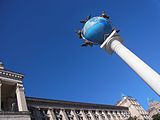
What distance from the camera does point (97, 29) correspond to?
1393cm

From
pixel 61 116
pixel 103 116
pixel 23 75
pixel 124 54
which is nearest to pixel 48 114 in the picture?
pixel 61 116

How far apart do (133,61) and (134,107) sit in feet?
180

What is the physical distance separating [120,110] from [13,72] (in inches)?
1413

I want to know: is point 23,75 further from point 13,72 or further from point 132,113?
point 132,113

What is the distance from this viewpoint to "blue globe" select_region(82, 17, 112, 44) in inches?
549

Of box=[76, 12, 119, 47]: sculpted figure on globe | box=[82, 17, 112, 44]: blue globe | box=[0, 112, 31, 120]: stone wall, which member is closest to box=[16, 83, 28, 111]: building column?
box=[0, 112, 31, 120]: stone wall

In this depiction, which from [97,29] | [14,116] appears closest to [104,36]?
[97,29]

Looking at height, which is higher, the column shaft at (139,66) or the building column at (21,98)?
the building column at (21,98)

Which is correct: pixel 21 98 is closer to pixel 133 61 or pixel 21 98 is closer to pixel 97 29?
pixel 97 29

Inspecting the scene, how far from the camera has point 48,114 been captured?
1612 inches

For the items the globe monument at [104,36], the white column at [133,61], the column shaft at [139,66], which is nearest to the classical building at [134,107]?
the globe monument at [104,36]

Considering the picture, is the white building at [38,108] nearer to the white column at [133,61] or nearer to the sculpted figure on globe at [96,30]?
the sculpted figure on globe at [96,30]

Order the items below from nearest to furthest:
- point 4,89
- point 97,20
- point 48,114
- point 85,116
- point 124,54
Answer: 1. point 124,54
2. point 97,20
3. point 4,89
4. point 48,114
5. point 85,116

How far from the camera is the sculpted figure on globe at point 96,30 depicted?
13945mm
